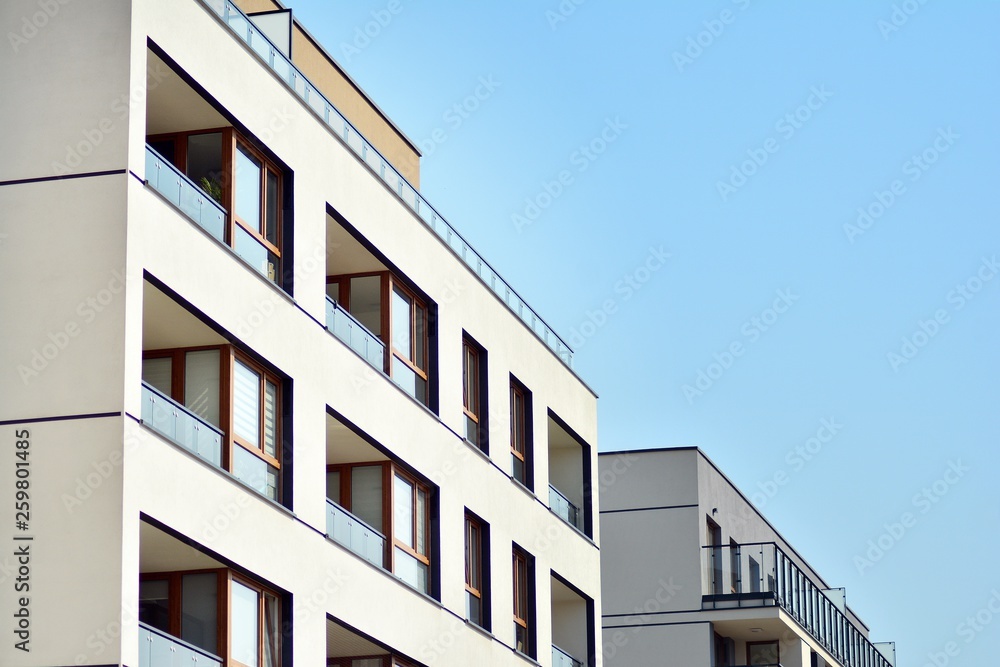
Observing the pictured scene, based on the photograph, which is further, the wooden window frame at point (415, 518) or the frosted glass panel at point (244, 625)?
the wooden window frame at point (415, 518)

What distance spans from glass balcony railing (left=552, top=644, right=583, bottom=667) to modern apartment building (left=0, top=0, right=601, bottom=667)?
3.18ft

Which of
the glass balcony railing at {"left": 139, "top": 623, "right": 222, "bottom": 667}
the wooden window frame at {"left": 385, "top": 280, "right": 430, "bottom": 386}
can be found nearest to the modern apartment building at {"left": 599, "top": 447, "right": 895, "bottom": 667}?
the wooden window frame at {"left": 385, "top": 280, "right": 430, "bottom": 386}

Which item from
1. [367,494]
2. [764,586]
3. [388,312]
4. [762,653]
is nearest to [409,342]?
[388,312]

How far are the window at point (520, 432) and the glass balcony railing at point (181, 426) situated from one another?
11560 millimetres

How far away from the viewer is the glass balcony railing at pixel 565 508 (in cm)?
3519

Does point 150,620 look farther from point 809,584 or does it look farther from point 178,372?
point 809,584

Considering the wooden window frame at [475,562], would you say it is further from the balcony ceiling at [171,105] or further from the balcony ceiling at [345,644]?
the balcony ceiling at [171,105]

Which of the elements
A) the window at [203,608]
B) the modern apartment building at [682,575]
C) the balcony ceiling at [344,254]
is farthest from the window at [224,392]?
the modern apartment building at [682,575]

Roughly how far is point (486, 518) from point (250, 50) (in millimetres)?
10359

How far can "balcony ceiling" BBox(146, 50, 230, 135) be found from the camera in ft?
72.2

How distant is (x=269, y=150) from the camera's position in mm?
24375

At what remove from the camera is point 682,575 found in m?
44.6

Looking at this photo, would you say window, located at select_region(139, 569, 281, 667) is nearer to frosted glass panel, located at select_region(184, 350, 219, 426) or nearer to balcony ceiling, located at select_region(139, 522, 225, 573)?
balcony ceiling, located at select_region(139, 522, 225, 573)

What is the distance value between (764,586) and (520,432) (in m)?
14.5
